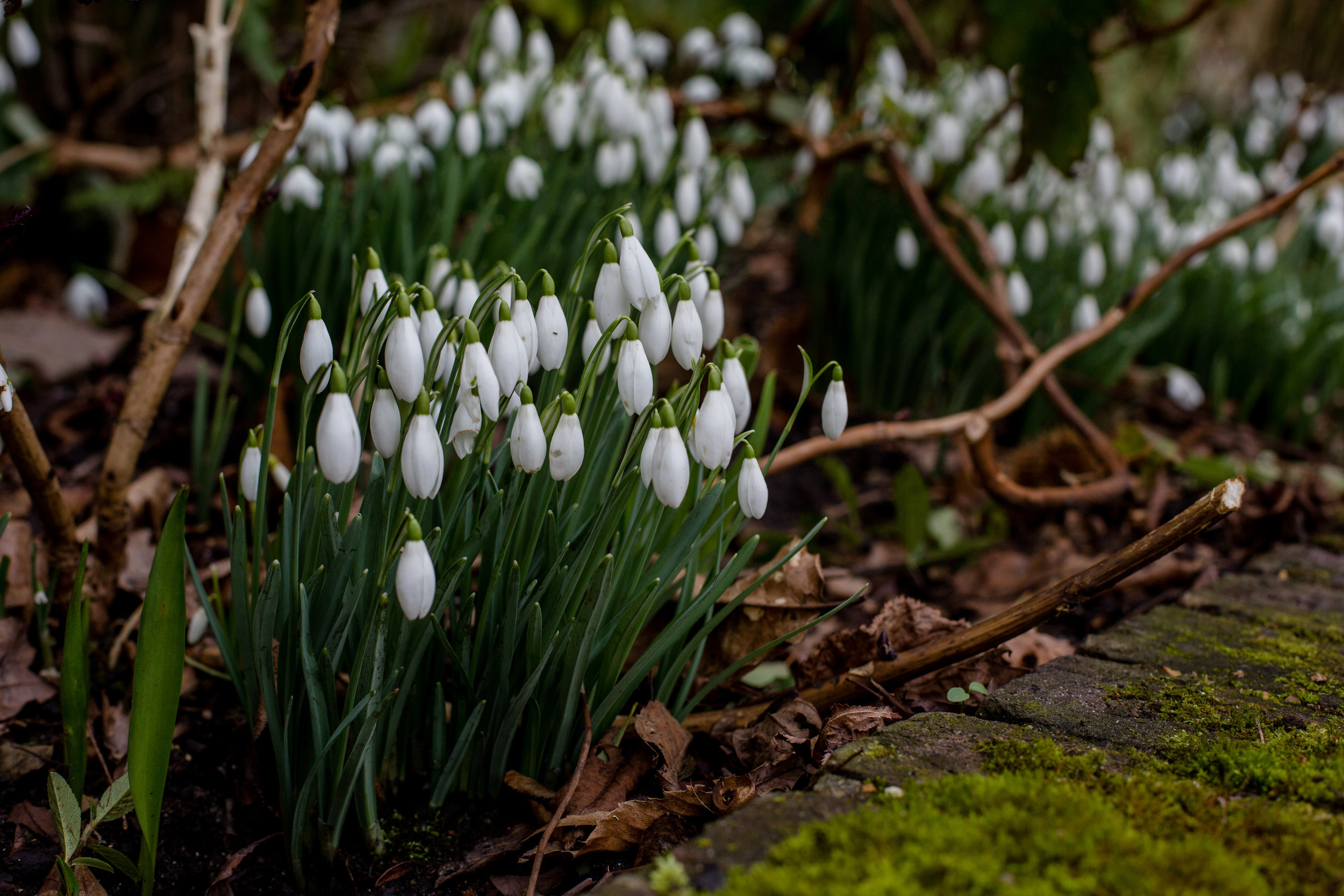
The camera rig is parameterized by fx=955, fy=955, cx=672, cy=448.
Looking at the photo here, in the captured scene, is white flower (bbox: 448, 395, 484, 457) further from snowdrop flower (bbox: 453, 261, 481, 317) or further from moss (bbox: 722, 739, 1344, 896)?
moss (bbox: 722, 739, 1344, 896)

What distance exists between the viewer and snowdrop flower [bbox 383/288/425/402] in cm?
111

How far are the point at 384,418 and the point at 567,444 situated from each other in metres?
0.22

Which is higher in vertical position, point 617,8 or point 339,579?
point 617,8

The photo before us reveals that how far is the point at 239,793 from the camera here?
1481 millimetres

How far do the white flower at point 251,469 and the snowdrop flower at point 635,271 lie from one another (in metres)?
0.54

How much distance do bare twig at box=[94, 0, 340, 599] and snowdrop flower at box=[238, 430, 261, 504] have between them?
1.97 feet

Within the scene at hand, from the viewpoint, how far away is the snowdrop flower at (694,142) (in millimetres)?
2758

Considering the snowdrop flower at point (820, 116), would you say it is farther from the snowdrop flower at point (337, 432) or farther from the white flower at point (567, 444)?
the snowdrop flower at point (337, 432)

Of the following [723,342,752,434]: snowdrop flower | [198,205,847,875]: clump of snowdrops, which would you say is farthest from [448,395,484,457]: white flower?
[723,342,752,434]: snowdrop flower

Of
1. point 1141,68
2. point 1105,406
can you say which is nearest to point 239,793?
point 1105,406

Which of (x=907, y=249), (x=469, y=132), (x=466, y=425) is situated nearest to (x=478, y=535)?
(x=466, y=425)

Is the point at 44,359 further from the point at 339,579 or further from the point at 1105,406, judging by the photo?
the point at 1105,406

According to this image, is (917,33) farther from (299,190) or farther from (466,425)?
(466,425)

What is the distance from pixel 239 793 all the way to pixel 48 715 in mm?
440
